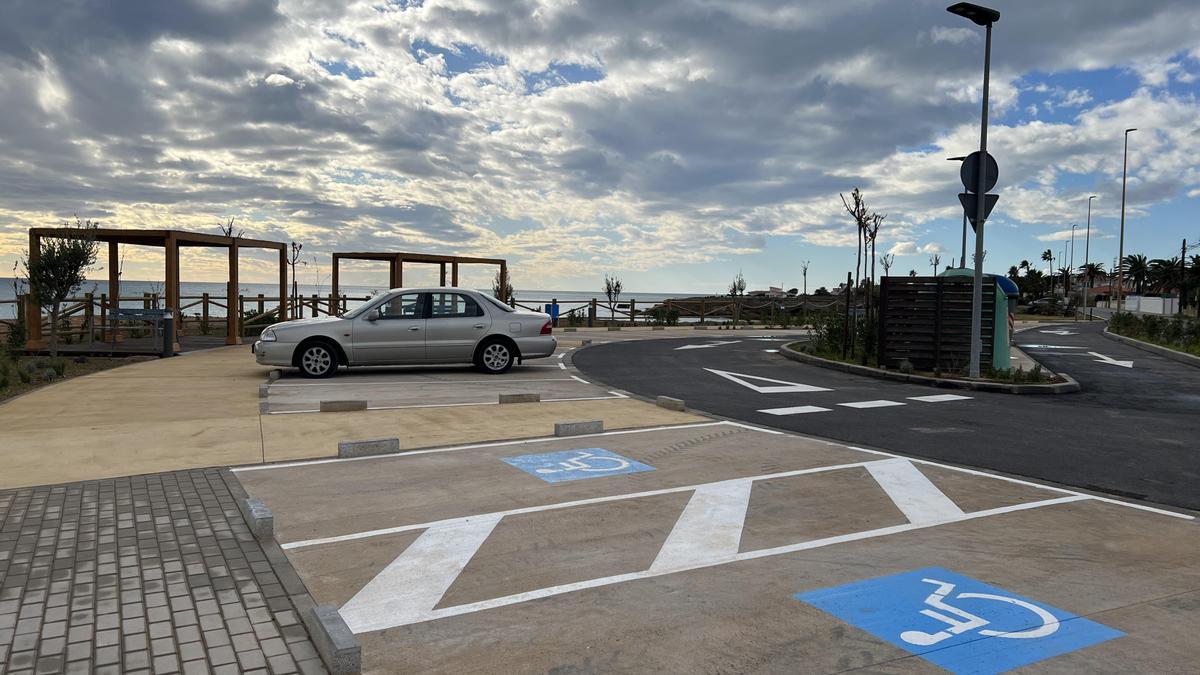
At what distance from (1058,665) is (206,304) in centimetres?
2607

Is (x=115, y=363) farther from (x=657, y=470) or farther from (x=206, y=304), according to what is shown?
(x=657, y=470)

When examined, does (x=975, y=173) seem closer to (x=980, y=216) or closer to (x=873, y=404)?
(x=980, y=216)

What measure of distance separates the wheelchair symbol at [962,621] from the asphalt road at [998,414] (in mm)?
3249

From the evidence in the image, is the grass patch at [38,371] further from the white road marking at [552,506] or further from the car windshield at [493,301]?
the white road marking at [552,506]

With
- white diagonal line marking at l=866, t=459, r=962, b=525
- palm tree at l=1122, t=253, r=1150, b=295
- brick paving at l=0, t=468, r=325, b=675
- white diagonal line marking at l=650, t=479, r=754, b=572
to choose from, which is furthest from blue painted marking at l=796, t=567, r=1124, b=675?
palm tree at l=1122, t=253, r=1150, b=295

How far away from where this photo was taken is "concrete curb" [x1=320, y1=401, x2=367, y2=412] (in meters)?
10.1

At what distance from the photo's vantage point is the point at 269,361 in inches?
544

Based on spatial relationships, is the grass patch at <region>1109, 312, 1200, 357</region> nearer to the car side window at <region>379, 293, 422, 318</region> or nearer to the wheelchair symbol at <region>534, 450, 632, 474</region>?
the car side window at <region>379, 293, 422, 318</region>

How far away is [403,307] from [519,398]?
4306 millimetres

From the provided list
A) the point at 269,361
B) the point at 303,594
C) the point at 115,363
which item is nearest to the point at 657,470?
the point at 303,594

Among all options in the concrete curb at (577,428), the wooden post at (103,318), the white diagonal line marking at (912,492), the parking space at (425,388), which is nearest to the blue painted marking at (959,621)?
the white diagonal line marking at (912,492)

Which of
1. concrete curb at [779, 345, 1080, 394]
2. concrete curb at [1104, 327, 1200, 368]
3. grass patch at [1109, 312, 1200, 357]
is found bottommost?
concrete curb at [779, 345, 1080, 394]

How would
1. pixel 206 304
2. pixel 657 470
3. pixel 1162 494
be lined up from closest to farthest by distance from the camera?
pixel 1162 494 → pixel 657 470 → pixel 206 304

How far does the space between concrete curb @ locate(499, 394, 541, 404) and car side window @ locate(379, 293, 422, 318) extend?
4.12m
